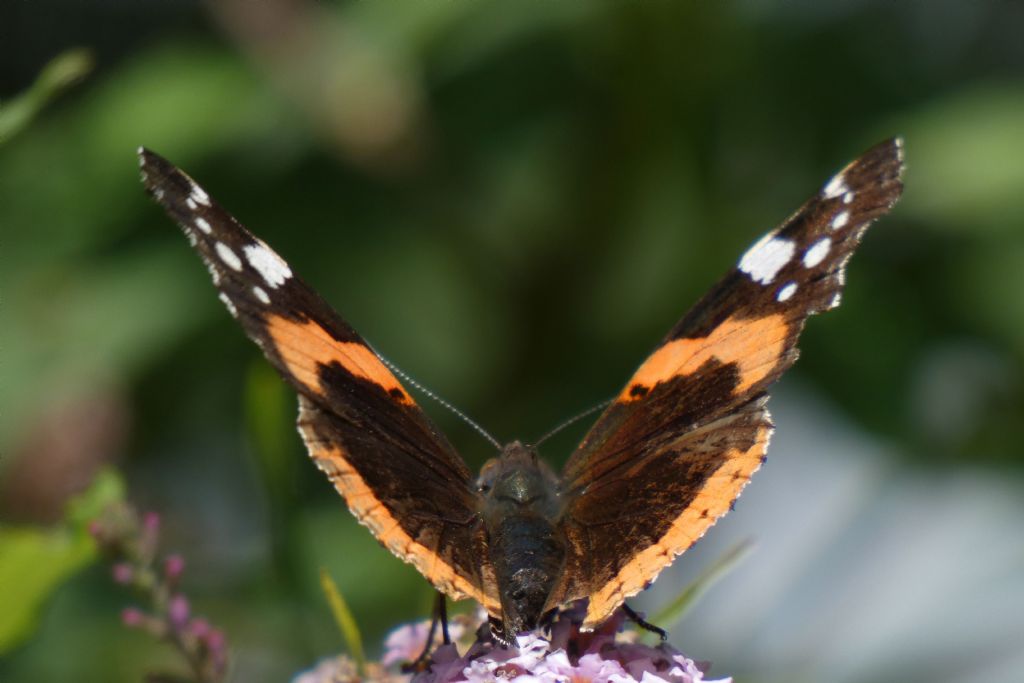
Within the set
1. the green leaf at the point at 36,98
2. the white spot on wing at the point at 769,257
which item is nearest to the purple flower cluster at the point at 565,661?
the white spot on wing at the point at 769,257

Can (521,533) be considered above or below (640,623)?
above

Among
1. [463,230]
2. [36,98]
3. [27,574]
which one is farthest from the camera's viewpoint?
[463,230]

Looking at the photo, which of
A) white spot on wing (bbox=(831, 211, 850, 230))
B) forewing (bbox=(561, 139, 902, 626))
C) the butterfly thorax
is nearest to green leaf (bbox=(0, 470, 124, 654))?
the butterfly thorax

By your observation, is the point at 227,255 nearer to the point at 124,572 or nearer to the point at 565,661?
the point at 124,572

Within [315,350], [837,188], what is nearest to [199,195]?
[315,350]

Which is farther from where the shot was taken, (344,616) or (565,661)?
(344,616)

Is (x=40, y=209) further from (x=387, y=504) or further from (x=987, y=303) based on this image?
(x=987, y=303)

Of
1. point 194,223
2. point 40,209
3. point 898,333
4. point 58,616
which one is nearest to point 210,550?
point 58,616
